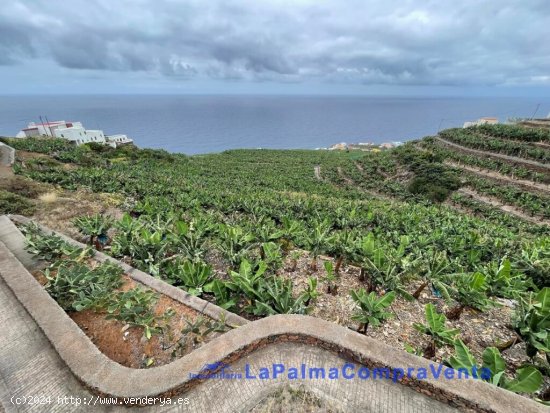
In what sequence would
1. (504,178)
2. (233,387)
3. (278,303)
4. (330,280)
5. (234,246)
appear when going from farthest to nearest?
(504,178) < (234,246) < (330,280) < (278,303) < (233,387)

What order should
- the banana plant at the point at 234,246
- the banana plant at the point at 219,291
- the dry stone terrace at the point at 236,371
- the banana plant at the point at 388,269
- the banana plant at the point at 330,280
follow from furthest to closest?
1. the banana plant at the point at 234,246
2. the banana plant at the point at 330,280
3. the banana plant at the point at 388,269
4. the banana plant at the point at 219,291
5. the dry stone terrace at the point at 236,371

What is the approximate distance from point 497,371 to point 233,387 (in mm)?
3891

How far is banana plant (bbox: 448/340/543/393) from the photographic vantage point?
12.0 feet

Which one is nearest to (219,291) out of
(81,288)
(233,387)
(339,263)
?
(233,387)

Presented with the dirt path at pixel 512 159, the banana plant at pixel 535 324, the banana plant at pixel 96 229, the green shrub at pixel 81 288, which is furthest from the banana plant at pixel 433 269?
the dirt path at pixel 512 159

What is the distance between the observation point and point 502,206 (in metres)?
27.2

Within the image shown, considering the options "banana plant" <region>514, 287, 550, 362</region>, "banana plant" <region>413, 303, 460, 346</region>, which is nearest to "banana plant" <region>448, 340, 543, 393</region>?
"banana plant" <region>413, 303, 460, 346</region>

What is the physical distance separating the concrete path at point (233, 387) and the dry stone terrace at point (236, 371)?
0.01m

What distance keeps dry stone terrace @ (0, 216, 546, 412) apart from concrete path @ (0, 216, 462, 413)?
13 millimetres

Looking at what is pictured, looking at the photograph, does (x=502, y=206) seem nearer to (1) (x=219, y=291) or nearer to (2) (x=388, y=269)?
(2) (x=388, y=269)

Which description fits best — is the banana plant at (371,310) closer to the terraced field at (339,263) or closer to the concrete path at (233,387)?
the terraced field at (339,263)

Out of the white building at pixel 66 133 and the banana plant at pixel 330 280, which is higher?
the banana plant at pixel 330 280

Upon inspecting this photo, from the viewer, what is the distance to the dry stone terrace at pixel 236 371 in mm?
3498

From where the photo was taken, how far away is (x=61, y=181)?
16344mm
